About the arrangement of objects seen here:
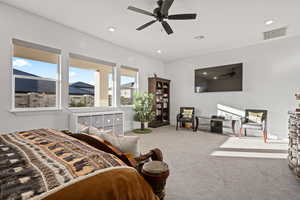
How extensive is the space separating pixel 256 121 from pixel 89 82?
492 centimetres

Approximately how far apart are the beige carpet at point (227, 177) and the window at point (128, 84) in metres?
2.68

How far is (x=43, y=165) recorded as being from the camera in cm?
90

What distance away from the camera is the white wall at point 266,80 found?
4191 millimetres

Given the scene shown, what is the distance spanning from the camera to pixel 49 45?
3363mm

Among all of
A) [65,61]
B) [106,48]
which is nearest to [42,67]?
[65,61]

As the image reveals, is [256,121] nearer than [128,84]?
Yes

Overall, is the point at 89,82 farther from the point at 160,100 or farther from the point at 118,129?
the point at 160,100

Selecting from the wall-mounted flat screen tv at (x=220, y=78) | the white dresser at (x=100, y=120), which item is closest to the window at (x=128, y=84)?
the white dresser at (x=100, y=120)

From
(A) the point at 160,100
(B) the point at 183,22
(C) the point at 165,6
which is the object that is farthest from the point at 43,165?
(A) the point at 160,100

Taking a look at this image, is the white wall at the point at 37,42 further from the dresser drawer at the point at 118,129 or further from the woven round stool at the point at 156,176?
the woven round stool at the point at 156,176

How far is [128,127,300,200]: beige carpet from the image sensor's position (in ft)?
5.70

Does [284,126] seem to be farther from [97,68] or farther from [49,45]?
[49,45]

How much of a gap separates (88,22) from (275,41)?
5.18 metres

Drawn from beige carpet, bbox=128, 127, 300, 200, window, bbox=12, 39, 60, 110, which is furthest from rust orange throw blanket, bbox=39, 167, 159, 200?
window, bbox=12, 39, 60, 110
